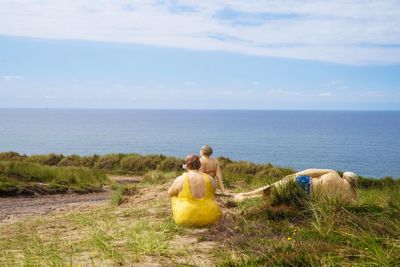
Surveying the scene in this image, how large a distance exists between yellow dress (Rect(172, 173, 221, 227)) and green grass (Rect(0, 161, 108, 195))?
12.6 meters

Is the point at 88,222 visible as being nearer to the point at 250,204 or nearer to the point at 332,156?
the point at 250,204

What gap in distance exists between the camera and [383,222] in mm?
8703

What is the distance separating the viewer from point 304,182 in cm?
1115

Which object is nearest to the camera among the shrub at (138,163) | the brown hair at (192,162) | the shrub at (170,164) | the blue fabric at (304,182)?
the brown hair at (192,162)

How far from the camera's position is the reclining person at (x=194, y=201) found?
9.66 m

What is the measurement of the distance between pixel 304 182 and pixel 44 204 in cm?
1053

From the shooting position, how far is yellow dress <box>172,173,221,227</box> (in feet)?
31.7

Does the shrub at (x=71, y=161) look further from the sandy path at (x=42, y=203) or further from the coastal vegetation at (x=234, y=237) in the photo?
the coastal vegetation at (x=234, y=237)

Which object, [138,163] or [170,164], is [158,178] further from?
[138,163]

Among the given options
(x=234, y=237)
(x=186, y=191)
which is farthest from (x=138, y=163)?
(x=234, y=237)

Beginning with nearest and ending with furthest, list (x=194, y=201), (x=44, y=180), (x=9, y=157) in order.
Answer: (x=194, y=201), (x=44, y=180), (x=9, y=157)

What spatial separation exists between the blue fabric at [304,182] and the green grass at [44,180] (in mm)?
13165

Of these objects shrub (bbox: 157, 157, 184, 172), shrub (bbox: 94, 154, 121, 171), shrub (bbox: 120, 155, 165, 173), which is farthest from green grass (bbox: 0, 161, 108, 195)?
shrub (bbox: 94, 154, 121, 171)

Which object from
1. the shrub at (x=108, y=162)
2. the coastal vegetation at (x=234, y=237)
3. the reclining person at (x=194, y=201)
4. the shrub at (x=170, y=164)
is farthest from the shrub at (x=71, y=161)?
the reclining person at (x=194, y=201)
